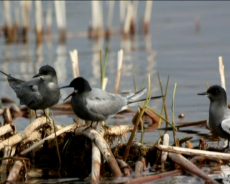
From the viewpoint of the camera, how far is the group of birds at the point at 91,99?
26.7 feet

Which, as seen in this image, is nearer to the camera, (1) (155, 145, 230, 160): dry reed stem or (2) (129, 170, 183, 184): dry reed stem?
(2) (129, 170, 183, 184): dry reed stem

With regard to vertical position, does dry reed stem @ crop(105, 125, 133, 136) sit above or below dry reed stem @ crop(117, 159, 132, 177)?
above

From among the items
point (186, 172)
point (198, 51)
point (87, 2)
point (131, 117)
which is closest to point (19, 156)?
point (186, 172)

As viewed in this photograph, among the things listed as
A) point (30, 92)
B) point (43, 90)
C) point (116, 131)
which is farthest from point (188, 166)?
point (30, 92)

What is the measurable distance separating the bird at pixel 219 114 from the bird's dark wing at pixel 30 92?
7.10 ft

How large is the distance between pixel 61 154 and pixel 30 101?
102 cm

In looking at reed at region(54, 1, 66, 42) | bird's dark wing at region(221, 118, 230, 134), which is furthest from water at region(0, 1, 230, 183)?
bird's dark wing at region(221, 118, 230, 134)

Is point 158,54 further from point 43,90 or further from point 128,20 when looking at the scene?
point 43,90

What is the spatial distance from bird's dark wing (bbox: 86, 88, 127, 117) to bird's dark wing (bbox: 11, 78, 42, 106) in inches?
31.4

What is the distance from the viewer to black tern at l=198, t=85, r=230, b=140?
8.11 meters

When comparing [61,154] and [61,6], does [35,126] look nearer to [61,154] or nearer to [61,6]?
[61,154]

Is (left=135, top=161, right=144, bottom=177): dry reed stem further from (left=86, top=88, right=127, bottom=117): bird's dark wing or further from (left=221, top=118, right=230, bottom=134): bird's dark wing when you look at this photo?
(left=221, top=118, right=230, bottom=134): bird's dark wing

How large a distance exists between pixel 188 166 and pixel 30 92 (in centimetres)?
253

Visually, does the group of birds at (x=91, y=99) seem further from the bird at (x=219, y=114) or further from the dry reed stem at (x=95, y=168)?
the dry reed stem at (x=95, y=168)
